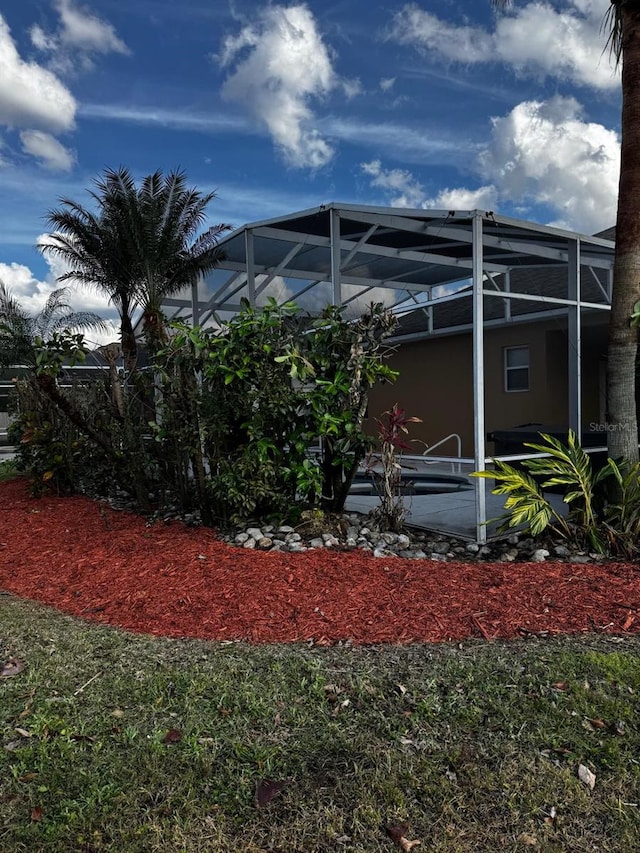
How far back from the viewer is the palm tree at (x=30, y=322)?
680 inches

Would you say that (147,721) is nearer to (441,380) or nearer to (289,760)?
(289,760)

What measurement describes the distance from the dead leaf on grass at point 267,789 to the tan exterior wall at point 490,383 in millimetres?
10117

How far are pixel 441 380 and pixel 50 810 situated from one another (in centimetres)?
1345

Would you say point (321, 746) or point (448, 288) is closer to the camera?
point (321, 746)

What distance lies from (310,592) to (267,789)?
6.55 feet

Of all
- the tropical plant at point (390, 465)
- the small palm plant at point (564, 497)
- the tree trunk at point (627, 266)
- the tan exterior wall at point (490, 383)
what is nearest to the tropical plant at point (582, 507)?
the small palm plant at point (564, 497)

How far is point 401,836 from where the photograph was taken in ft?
6.35

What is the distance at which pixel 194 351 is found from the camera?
5.86m

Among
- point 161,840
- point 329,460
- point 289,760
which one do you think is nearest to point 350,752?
point 289,760

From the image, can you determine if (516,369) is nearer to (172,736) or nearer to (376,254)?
(376,254)

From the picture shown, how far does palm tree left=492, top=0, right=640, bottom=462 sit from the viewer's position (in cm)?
527

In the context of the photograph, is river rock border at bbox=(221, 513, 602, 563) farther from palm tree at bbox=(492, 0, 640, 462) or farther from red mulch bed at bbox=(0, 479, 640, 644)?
palm tree at bbox=(492, 0, 640, 462)

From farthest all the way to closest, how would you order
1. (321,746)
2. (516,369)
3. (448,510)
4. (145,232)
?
(516,369), (145,232), (448,510), (321,746)

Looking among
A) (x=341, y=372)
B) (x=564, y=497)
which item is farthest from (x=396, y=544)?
(x=341, y=372)
